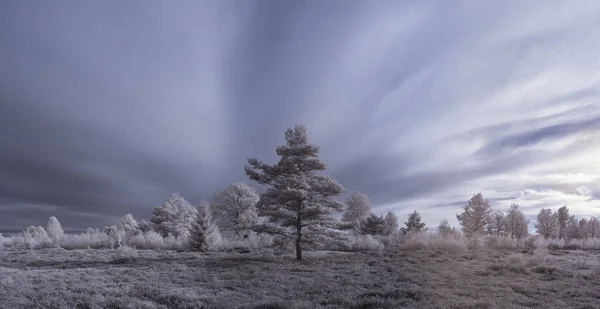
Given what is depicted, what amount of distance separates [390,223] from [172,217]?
44499 millimetres

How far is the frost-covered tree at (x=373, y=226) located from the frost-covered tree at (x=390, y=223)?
2.82 feet

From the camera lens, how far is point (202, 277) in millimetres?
21516

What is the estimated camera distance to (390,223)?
80.0m

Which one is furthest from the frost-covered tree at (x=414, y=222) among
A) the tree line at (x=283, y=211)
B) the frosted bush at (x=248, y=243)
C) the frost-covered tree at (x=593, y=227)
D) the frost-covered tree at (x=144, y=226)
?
the frost-covered tree at (x=593, y=227)

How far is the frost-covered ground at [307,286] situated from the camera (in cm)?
1452

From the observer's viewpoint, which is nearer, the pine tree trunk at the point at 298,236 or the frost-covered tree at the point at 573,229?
the pine tree trunk at the point at 298,236

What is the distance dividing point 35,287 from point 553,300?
22.8m

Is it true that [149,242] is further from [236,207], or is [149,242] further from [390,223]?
[390,223]

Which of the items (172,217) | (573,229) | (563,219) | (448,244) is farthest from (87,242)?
(573,229)

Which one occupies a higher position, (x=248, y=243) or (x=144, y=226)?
(x=144, y=226)

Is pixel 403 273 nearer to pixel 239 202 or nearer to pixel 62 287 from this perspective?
pixel 62 287

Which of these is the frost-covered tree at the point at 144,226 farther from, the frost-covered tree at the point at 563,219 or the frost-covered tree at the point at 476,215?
the frost-covered tree at the point at 563,219

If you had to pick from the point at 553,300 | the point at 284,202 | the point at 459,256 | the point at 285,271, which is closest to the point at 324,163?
A: the point at 284,202

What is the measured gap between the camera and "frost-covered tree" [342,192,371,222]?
84.6m
